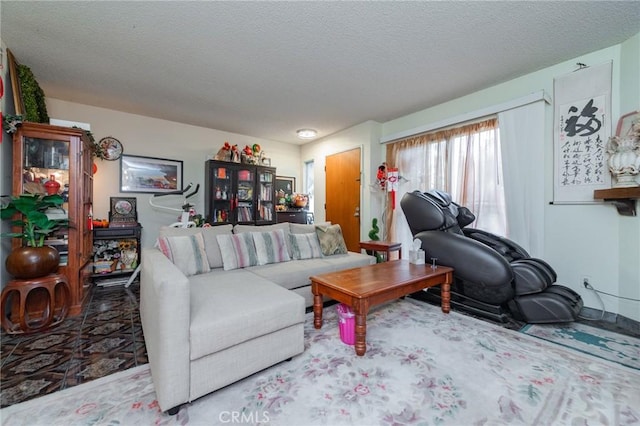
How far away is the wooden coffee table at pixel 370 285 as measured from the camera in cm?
170

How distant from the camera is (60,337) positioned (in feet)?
6.33

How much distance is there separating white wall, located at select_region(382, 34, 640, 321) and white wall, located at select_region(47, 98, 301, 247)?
432cm

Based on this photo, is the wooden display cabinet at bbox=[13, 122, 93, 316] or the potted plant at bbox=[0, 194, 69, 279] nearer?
the potted plant at bbox=[0, 194, 69, 279]

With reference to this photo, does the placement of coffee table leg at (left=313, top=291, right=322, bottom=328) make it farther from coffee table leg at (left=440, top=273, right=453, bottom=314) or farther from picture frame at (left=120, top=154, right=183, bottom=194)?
picture frame at (left=120, top=154, right=183, bottom=194)

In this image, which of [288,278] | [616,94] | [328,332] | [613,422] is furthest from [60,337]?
[616,94]

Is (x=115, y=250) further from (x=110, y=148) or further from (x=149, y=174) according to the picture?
(x=110, y=148)

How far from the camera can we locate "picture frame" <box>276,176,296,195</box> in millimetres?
5234

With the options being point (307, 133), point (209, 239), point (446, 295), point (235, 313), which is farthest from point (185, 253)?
point (307, 133)

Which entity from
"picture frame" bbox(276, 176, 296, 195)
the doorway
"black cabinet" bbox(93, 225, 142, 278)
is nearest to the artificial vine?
"black cabinet" bbox(93, 225, 142, 278)

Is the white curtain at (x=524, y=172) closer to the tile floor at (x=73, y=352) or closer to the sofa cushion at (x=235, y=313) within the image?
the tile floor at (x=73, y=352)

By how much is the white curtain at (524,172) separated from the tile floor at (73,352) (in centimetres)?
92

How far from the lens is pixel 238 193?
14.5 feet

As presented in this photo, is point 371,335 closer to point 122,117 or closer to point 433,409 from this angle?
point 433,409

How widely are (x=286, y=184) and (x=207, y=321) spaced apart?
419 cm
